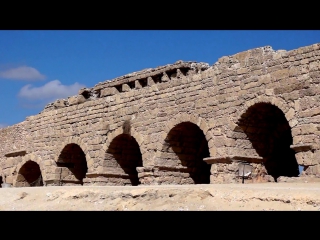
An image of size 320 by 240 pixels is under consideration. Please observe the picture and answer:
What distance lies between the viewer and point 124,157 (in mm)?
16906

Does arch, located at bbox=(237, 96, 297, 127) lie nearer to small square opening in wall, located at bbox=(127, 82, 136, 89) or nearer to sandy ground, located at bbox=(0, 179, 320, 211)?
sandy ground, located at bbox=(0, 179, 320, 211)

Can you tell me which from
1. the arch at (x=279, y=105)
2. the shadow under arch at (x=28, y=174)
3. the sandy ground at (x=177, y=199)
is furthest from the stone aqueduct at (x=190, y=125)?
the sandy ground at (x=177, y=199)

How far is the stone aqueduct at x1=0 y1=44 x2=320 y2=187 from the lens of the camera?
11.6m

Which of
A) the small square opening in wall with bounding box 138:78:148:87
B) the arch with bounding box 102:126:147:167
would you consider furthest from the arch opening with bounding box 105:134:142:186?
the small square opening in wall with bounding box 138:78:148:87

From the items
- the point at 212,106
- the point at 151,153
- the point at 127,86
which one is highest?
the point at 127,86

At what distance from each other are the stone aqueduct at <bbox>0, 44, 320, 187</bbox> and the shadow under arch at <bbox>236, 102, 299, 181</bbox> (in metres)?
0.03

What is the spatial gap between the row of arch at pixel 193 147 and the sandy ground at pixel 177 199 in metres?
2.60

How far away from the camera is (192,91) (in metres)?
14.0

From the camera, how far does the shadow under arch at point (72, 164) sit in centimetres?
1838

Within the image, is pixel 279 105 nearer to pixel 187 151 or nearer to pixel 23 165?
pixel 187 151
